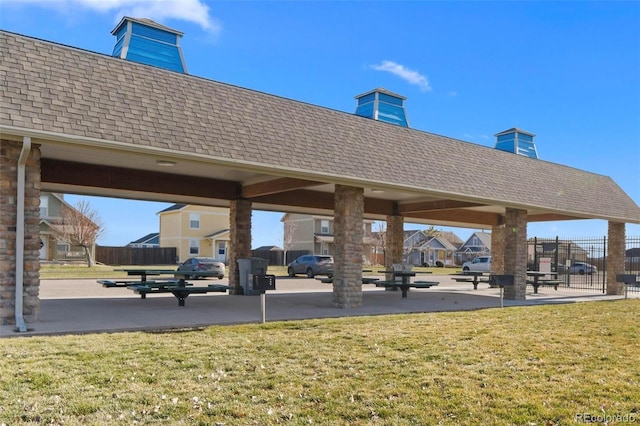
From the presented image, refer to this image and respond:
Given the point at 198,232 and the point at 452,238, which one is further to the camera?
the point at 452,238

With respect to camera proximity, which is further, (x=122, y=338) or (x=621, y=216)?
(x=621, y=216)

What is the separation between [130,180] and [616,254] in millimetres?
18480

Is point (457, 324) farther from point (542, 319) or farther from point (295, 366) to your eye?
point (295, 366)

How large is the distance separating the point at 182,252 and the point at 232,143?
37316 mm

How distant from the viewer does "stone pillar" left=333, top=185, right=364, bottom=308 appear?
41.2 ft

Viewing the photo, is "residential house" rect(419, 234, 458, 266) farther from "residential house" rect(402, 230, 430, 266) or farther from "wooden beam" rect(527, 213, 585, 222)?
"wooden beam" rect(527, 213, 585, 222)

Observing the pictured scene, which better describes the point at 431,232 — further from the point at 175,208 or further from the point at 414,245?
the point at 175,208

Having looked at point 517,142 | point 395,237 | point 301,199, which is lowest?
point 395,237

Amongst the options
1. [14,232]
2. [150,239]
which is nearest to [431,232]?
[150,239]

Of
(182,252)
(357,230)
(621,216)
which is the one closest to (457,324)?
(357,230)

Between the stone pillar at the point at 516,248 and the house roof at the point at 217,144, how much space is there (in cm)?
67

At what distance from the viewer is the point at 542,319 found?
11289 mm

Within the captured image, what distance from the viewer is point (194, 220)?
153ft

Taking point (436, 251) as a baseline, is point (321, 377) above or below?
above
